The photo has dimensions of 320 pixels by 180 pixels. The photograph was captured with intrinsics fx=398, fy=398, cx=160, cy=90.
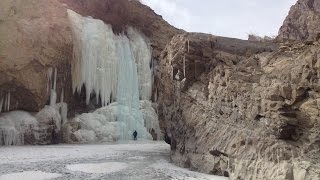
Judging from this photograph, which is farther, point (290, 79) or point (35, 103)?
point (35, 103)

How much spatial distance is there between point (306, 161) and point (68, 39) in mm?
21503

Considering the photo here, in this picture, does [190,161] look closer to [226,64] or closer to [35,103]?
[226,64]

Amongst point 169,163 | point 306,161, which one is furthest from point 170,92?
point 306,161

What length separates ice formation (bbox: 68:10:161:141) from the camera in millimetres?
27016

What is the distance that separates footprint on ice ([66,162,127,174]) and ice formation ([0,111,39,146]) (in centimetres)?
990

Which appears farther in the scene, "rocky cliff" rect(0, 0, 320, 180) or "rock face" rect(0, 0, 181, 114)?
"rock face" rect(0, 0, 181, 114)

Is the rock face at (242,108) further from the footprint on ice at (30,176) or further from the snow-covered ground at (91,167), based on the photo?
the footprint on ice at (30,176)

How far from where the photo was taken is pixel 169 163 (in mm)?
16469

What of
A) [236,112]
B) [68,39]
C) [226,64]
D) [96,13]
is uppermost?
[96,13]

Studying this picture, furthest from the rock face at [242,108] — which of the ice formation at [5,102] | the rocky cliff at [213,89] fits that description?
the ice formation at [5,102]

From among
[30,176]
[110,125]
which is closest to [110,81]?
[110,125]

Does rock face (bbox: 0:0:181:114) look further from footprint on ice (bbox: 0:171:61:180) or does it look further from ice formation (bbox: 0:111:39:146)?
footprint on ice (bbox: 0:171:61:180)

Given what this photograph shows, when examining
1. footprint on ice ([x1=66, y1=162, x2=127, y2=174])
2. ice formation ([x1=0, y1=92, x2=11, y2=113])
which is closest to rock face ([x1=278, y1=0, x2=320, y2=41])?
ice formation ([x1=0, y1=92, x2=11, y2=113])

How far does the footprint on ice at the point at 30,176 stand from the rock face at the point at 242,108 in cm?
514
